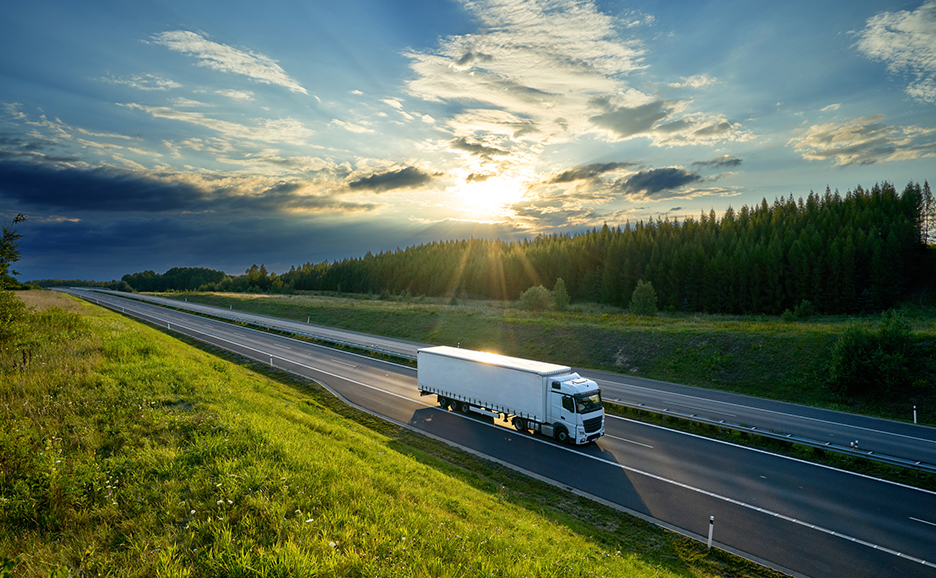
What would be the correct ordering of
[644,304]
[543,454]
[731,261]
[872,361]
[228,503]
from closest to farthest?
1. [228,503]
2. [543,454]
3. [872,361]
4. [644,304]
5. [731,261]

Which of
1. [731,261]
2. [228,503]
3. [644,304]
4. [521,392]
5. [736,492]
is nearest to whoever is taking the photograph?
[228,503]

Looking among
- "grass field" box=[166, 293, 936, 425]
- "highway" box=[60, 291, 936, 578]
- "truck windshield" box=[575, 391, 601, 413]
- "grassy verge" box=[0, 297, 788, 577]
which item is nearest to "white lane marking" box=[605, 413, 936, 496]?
"highway" box=[60, 291, 936, 578]

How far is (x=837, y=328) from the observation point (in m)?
35.8

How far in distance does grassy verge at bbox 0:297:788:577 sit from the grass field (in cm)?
2505

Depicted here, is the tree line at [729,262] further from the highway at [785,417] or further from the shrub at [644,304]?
the highway at [785,417]

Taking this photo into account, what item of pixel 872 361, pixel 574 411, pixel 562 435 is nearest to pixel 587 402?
pixel 574 411

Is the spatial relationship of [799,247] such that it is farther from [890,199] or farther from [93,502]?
[93,502]

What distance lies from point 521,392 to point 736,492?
10.3 m

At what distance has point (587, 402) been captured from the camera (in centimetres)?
2142

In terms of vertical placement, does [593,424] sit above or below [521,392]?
below

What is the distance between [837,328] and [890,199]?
96.8 m

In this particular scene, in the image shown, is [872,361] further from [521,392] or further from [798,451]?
[521,392]

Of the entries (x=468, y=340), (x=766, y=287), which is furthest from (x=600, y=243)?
(x=468, y=340)

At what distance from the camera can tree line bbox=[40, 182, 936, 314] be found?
74375mm
